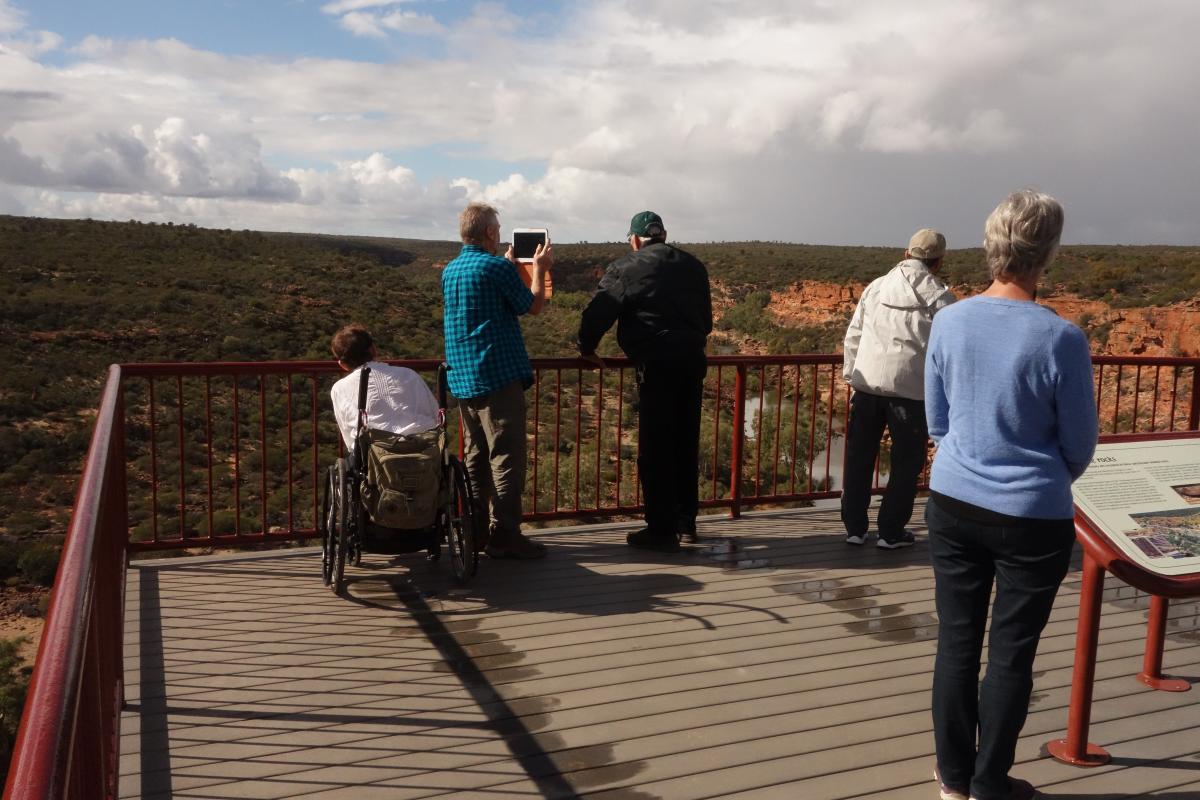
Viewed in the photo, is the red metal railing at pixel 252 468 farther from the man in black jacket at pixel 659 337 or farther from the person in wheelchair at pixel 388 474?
the person in wheelchair at pixel 388 474

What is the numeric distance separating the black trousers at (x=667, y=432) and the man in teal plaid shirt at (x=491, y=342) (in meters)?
0.67

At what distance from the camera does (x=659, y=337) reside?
526 cm

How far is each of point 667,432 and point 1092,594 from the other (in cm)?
254

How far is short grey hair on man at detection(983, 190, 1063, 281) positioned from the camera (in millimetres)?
2527

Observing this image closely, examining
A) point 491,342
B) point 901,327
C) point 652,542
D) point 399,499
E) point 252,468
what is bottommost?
point 252,468

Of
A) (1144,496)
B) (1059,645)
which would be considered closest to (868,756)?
(1144,496)

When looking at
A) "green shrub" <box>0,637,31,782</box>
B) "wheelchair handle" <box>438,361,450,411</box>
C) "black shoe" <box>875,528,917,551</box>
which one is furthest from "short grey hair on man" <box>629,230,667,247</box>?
"green shrub" <box>0,637,31,782</box>

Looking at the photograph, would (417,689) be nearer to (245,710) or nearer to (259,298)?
(245,710)

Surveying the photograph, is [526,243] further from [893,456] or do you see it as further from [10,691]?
[10,691]

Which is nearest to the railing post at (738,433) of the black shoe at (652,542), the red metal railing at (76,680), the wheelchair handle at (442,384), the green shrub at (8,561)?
the black shoe at (652,542)

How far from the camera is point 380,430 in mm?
4664

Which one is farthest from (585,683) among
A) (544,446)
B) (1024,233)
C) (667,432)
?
(544,446)

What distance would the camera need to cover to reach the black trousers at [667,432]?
5.32 metres

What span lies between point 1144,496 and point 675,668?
185 centimetres
